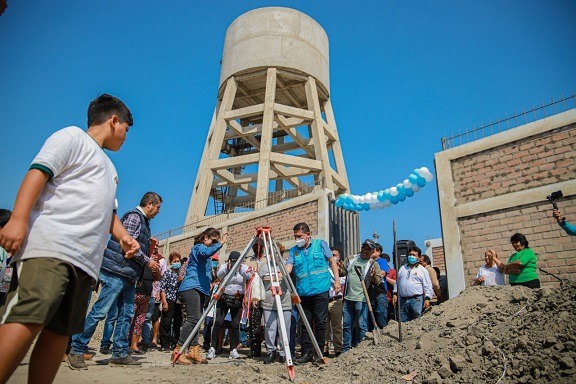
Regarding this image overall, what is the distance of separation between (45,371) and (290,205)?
10.2 metres

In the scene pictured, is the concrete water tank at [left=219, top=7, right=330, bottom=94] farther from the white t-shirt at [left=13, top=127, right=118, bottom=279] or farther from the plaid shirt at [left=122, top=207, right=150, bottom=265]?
the white t-shirt at [left=13, top=127, right=118, bottom=279]

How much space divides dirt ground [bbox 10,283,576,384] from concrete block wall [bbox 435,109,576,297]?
2.85 metres

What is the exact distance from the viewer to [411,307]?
247 inches

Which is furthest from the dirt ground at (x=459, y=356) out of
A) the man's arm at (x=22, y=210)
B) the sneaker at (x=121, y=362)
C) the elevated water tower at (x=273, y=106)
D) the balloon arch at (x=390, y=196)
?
the elevated water tower at (x=273, y=106)

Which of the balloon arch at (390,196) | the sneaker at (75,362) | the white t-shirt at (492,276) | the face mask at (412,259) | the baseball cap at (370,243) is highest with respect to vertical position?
the balloon arch at (390,196)

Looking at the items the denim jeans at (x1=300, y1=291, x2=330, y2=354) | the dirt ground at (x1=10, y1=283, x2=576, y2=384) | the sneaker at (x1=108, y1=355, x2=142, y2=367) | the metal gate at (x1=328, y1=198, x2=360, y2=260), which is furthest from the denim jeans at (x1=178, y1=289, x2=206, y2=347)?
the metal gate at (x1=328, y1=198, x2=360, y2=260)

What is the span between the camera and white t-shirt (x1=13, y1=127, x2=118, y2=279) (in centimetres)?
180

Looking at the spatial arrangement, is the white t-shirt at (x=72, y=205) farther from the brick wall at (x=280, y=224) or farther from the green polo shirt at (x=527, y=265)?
the brick wall at (x=280, y=224)

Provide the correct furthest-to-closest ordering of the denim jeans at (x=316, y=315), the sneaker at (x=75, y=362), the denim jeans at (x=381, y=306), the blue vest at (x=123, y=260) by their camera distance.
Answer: the denim jeans at (x=381, y=306), the denim jeans at (x=316, y=315), the blue vest at (x=123, y=260), the sneaker at (x=75, y=362)

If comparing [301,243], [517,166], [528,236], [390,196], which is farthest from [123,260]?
[390,196]

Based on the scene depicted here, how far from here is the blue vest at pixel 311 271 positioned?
4.94 metres

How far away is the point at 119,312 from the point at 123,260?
2.60ft

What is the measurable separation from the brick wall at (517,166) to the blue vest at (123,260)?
6.75 meters

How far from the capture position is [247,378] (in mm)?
3357
